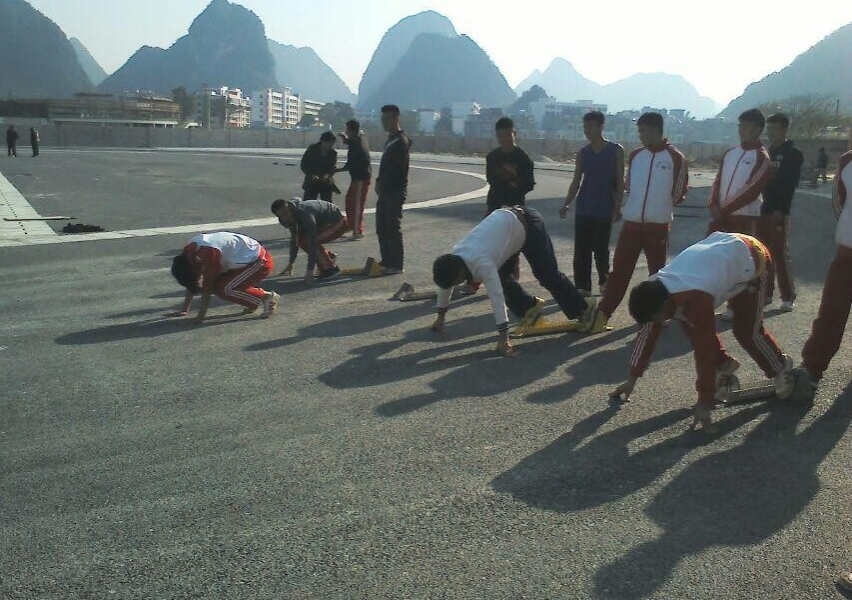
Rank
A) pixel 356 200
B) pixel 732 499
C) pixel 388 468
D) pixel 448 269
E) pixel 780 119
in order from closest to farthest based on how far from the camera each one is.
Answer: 1. pixel 732 499
2. pixel 388 468
3. pixel 448 269
4. pixel 780 119
5. pixel 356 200

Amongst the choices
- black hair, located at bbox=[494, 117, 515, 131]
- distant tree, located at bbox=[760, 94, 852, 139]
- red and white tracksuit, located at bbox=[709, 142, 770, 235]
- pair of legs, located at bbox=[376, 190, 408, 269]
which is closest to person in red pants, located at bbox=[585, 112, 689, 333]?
red and white tracksuit, located at bbox=[709, 142, 770, 235]

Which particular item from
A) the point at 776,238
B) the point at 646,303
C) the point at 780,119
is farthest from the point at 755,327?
the point at 780,119

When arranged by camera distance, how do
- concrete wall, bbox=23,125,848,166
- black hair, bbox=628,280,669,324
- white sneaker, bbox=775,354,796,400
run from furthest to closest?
concrete wall, bbox=23,125,848,166 → white sneaker, bbox=775,354,796,400 → black hair, bbox=628,280,669,324

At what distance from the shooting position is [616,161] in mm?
7320

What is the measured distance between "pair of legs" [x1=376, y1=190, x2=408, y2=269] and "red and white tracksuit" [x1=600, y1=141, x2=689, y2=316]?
10.9ft

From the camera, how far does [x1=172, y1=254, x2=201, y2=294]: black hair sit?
22.0ft

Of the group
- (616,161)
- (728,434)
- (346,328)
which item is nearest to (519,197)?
(616,161)

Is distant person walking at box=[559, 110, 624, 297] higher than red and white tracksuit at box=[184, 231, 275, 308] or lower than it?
higher

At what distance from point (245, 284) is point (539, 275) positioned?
9.21 ft

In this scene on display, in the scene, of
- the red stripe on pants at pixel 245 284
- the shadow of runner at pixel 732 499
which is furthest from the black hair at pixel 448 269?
the shadow of runner at pixel 732 499

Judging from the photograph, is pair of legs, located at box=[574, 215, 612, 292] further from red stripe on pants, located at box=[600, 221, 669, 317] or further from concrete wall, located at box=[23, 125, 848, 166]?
concrete wall, located at box=[23, 125, 848, 166]

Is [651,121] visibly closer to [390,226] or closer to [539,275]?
[539,275]

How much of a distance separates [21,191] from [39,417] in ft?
59.8

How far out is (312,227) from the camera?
8.55 m
